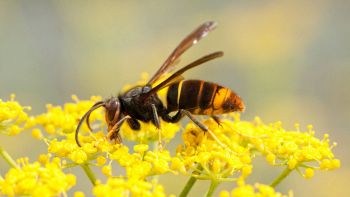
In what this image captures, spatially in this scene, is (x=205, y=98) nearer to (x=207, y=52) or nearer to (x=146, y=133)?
(x=146, y=133)

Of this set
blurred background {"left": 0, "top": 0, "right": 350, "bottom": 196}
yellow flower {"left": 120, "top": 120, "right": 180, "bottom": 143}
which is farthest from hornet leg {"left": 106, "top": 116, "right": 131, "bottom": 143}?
blurred background {"left": 0, "top": 0, "right": 350, "bottom": 196}

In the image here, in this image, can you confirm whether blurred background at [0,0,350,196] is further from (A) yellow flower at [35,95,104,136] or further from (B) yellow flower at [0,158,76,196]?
(B) yellow flower at [0,158,76,196]

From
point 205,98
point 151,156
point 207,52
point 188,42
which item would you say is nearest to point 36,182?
point 151,156

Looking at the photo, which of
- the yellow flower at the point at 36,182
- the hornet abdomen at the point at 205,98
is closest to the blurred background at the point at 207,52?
the hornet abdomen at the point at 205,98

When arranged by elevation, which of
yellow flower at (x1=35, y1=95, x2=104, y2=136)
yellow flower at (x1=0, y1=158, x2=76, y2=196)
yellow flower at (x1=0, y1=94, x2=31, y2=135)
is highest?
yellow flower at (x1=0, y1=94, x2=31, y2=135)

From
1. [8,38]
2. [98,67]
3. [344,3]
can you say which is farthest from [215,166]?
[344,3]

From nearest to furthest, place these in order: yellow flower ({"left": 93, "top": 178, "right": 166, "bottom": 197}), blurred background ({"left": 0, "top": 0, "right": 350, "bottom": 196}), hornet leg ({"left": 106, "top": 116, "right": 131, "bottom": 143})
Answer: yellow flower ({"left": 93, "top": 178, "right": 166, "bottom": 197}), hornet leg ({"left": 106, "top": 116, "right": 131, "bottom": 143}), blurred background ({"left": 0, "top": 0, "right": 350, "bottom": 196})

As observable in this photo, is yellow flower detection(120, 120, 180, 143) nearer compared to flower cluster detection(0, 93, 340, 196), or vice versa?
flower cluster detection(0, 93, 340, 196)
